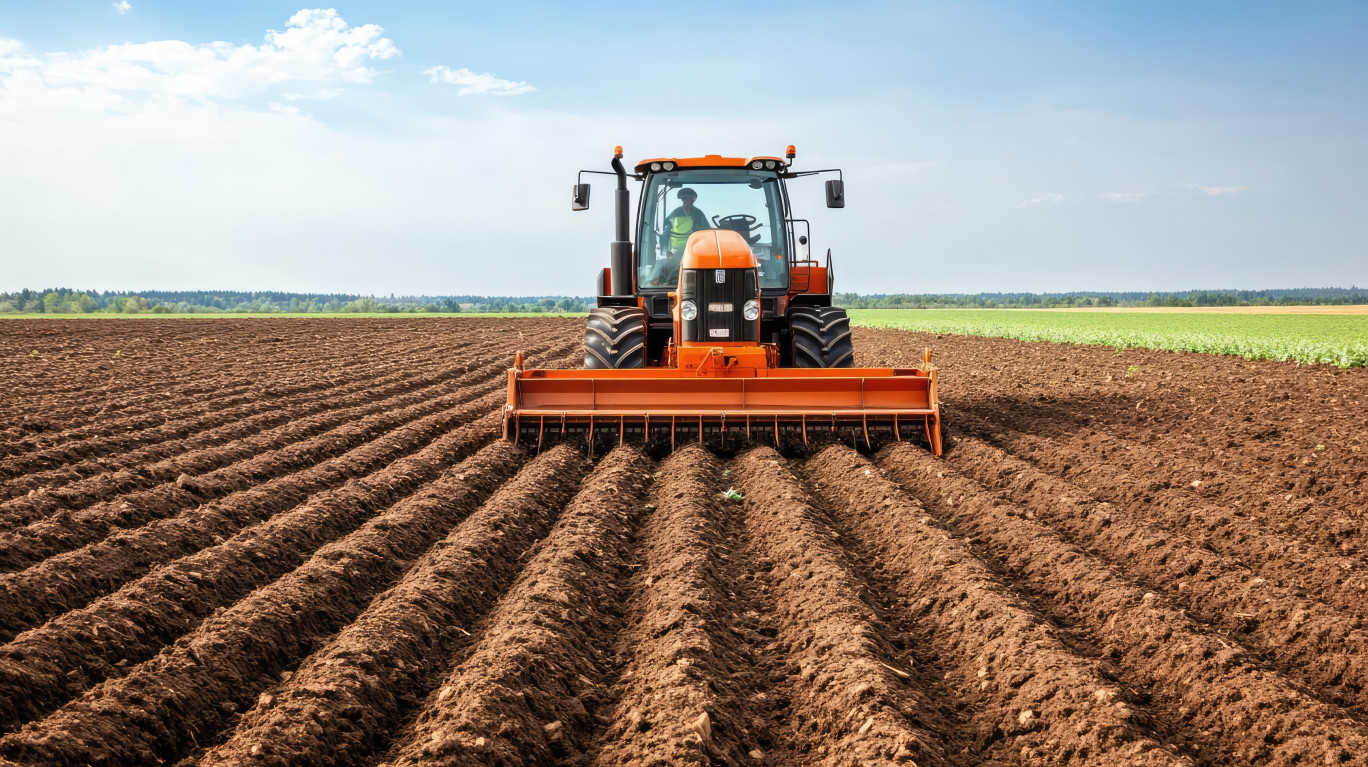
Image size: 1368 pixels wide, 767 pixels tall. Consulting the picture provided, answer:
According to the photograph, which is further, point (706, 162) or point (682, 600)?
point (706, 162)

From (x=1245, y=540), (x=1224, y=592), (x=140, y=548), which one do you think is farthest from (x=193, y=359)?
(x=1224, y=592)

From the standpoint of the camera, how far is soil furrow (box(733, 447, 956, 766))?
10.9ft

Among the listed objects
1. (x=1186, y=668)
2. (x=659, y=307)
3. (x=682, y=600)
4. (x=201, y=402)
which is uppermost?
(x=659, y=307)

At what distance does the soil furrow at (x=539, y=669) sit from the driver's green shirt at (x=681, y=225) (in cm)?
430

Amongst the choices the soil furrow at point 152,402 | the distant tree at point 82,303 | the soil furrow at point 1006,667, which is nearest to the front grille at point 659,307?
the soil furrow at point 1006,667

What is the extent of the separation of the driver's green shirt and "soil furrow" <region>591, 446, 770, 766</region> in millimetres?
3744

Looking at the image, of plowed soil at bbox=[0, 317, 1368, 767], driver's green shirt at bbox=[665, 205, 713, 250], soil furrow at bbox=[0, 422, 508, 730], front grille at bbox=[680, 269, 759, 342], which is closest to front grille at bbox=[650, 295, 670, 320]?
driver's green shirt at bbox=[665, 205, 713, 250]

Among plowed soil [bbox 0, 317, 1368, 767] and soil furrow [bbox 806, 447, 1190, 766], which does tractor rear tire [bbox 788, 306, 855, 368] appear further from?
soil furrow [bbox 806, 447, 1190, 766]

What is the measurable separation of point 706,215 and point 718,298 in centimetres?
132

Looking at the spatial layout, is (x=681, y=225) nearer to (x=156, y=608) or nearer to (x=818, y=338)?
(x=818, y=338)

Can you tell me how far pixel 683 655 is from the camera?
13.2ft

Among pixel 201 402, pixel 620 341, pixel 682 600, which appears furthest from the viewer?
pixel 201 402

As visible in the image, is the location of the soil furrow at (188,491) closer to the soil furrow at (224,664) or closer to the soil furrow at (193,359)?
the soil furrow at (224,664)

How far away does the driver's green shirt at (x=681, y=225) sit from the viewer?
9539mm
